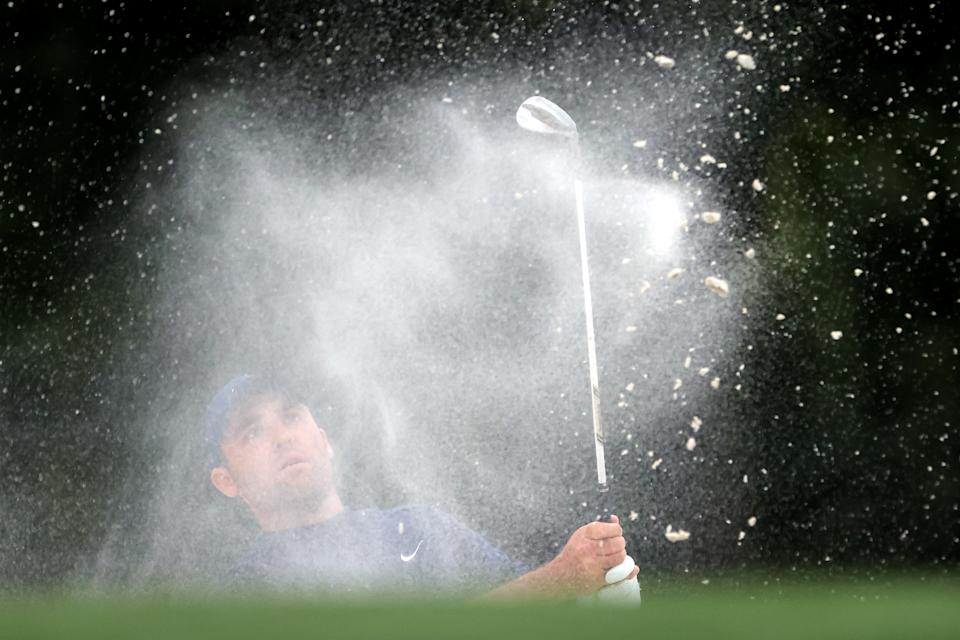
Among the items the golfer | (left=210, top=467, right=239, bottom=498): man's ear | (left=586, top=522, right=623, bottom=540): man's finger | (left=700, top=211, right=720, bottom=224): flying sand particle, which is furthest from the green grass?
(left=700, top=211, right=720, bottom=224): flying sand particle

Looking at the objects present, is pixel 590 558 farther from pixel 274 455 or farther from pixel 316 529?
pixel 274 455

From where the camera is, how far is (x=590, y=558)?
9.31ft

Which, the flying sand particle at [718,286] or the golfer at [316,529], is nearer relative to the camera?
the golfer at [316,529]

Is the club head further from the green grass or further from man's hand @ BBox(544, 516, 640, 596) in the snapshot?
the green grass

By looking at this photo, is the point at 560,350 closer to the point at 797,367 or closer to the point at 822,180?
the point at 797,367

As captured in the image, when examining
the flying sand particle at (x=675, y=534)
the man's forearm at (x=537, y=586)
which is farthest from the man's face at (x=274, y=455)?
the flying sand particle at (x=675, y=534)

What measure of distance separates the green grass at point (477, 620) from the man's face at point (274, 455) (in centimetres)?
249

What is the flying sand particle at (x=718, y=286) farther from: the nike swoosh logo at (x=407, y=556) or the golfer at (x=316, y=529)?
the nike swoosh logo at (x=407, y=556)

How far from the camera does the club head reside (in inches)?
132

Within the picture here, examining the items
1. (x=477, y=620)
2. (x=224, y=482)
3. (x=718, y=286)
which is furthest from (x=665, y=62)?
(x=477, y=620)

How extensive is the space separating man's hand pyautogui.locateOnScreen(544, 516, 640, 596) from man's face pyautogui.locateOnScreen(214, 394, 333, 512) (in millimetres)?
740

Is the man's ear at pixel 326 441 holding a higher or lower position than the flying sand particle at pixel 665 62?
lower

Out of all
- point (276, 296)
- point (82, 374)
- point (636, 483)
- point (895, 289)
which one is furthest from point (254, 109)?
point (895, 289)

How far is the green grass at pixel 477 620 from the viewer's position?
2.79ft
